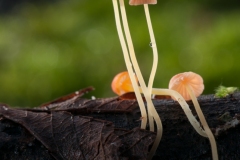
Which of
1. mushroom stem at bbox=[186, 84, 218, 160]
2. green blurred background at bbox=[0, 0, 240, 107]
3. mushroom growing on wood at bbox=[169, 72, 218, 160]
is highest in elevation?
mushroom growing on wood at bbox=[169, 72, 218, 160]

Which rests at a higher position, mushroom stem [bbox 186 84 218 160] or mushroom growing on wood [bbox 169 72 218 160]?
mushroom growing on wood [bbox 169 72 218 160]

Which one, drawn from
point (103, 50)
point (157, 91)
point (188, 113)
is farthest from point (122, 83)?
point (103, 50)

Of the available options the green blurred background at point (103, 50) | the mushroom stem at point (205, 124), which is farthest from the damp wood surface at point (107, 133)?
the green blurred background at point (103, 50)

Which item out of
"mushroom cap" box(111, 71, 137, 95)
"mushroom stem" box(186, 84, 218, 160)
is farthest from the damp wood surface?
"mushroom cap" box(111, 71, 137, 95)

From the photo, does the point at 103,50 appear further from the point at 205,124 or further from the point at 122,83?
the point at 205,124

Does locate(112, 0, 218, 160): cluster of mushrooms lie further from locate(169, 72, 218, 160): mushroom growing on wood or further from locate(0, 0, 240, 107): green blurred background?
locate(0, 0, 240, 107): green blurred background

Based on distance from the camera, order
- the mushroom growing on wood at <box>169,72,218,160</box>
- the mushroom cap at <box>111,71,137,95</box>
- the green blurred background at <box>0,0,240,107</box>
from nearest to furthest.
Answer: the mushroom growing on wood at <box>169,72,218,160</box> < the mushroom cap at <box>111,71,137,95</box> < the green blurred background at <box>0,0,240,107</box>

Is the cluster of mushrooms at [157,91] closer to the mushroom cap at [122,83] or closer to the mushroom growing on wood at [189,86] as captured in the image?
the mushroom growing on wood at [189,86]
